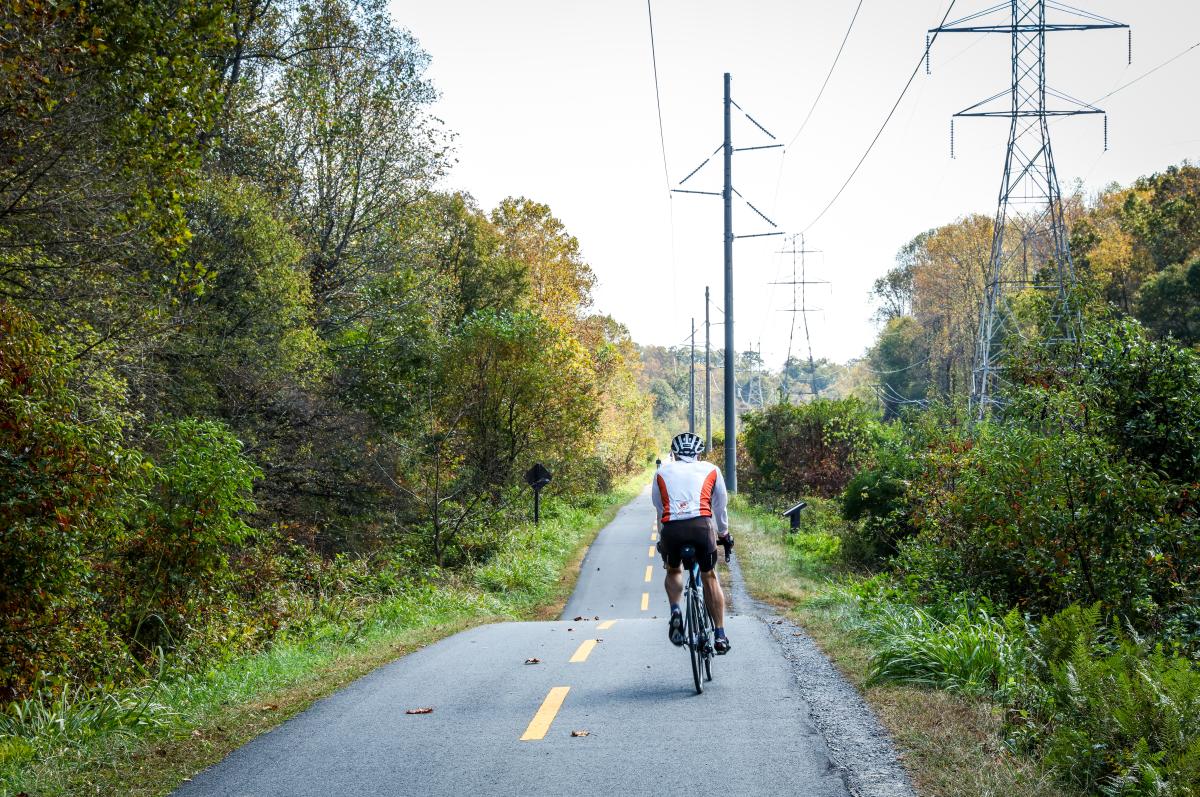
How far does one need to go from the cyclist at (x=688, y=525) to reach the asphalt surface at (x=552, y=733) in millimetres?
579

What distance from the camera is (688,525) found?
26.5 feet

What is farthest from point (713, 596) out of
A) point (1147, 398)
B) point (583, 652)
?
point (1147, 398)

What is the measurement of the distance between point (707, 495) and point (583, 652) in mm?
2975

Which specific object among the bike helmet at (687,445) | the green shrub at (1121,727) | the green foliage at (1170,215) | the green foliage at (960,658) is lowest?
the green foliage at (960,658)

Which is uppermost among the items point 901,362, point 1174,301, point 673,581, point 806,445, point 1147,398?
point 1174,301

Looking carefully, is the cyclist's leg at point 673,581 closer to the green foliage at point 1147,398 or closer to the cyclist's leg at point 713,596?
the cyclist's leg at point 713,596

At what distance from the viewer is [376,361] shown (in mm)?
25781

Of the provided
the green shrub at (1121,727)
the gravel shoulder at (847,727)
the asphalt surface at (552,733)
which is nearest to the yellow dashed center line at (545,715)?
the asphalt surface at (552,733)

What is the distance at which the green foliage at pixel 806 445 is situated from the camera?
29644 millimetres

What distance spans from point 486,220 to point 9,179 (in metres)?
34.3

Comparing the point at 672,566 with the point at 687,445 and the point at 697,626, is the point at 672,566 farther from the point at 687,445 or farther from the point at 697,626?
the point at 687,445

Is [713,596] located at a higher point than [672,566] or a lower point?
lower

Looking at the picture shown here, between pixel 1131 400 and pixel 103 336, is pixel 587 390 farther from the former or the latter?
pixel 1131 400

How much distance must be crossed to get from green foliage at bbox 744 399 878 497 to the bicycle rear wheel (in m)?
19.1
